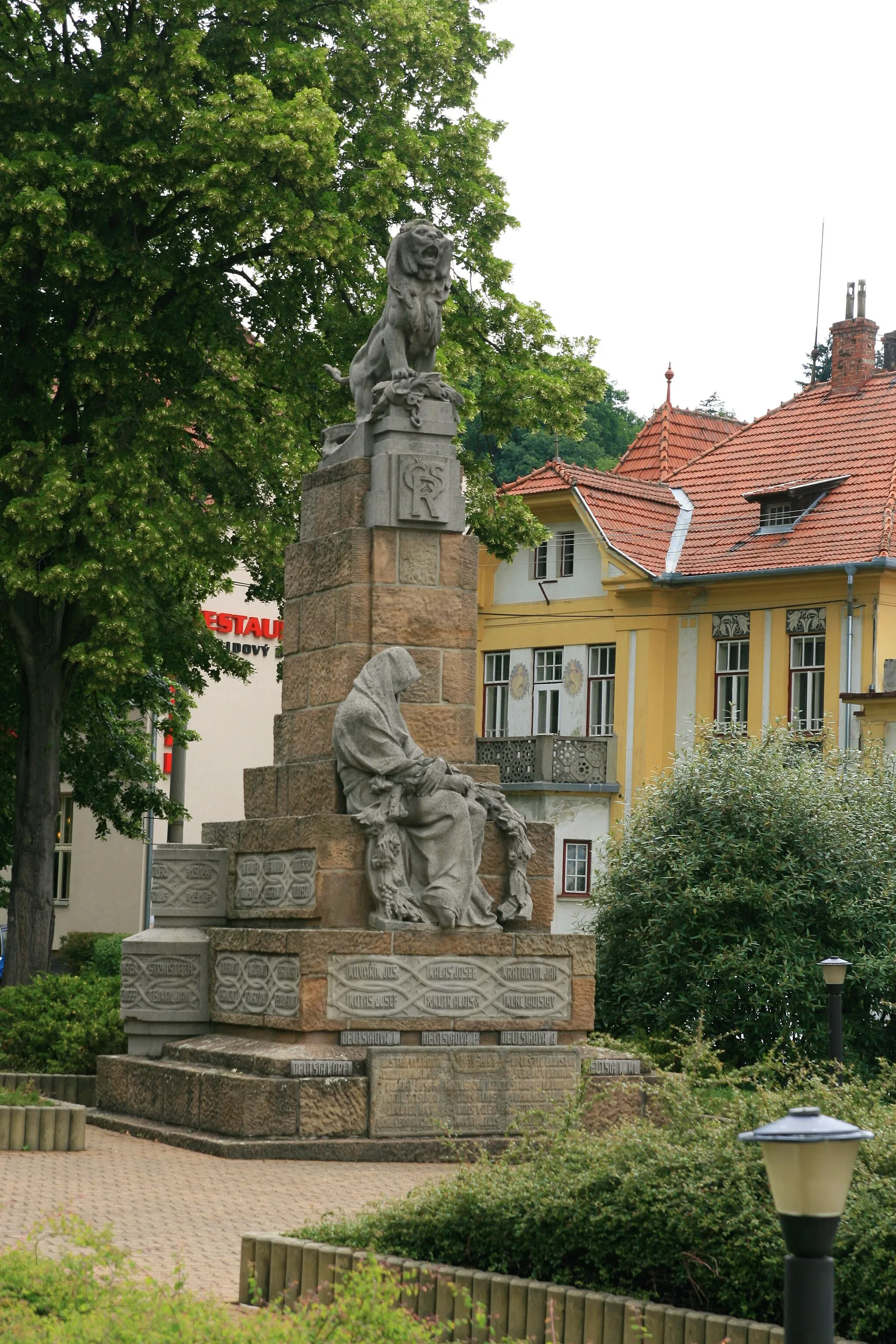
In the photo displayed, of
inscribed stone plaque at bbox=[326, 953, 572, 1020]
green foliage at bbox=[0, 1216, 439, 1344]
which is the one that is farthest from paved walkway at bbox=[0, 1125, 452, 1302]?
inscribed stone plaque at bbox=[326, 953, 572, 1020]

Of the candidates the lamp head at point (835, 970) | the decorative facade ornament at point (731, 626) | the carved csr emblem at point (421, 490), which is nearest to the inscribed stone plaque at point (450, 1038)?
the carved csr emblem at point (421, 490)

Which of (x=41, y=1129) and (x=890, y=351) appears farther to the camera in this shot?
(x=890, y=351)

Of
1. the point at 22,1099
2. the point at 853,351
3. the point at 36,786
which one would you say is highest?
the point at 853,351

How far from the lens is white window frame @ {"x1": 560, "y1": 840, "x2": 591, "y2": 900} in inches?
1651

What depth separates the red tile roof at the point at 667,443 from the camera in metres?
46.8

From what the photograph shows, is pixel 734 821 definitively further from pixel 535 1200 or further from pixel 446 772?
pixel 535 1200

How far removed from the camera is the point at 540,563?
4472 cm

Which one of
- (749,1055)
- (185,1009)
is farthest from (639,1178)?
(749,1055)

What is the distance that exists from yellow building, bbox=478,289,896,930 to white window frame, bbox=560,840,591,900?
0.14 feet

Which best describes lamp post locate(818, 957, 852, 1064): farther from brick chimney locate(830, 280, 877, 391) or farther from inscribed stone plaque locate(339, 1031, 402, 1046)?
brick chimney locate(830, 280, 877, 391)

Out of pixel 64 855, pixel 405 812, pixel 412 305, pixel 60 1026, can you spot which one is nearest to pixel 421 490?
pixel 412 305

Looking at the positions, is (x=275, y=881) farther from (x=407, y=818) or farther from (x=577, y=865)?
(x=577, y=865)

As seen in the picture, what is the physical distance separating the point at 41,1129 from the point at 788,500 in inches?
1173

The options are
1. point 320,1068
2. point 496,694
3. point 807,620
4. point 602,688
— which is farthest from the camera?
point 496,694
